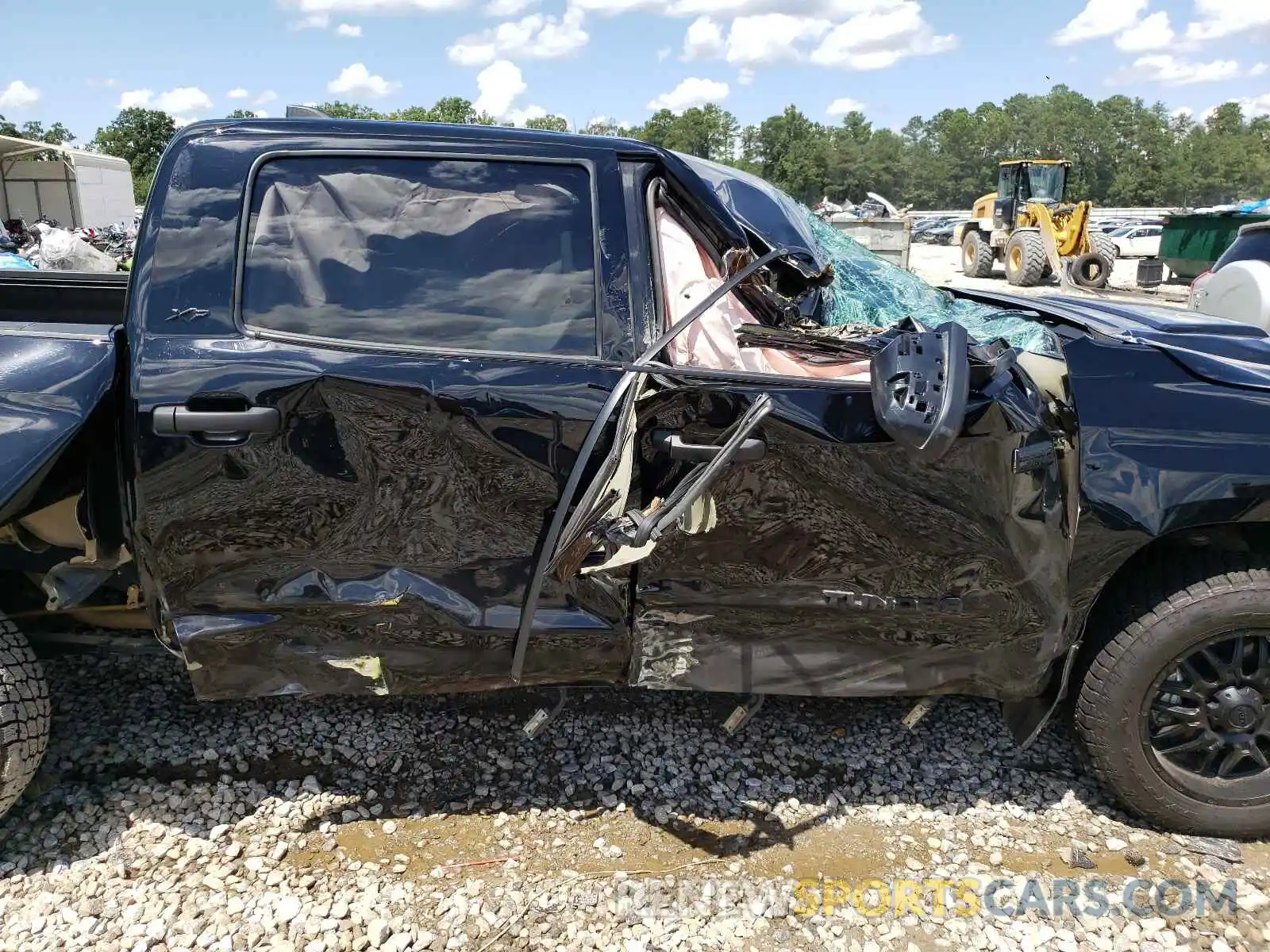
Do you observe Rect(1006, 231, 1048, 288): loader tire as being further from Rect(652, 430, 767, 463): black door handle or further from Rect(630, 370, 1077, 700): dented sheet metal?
Rect(652, 430, 767, 463): black door handle

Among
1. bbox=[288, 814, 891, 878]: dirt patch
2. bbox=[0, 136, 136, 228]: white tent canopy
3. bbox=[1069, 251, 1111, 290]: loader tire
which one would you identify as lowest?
bbox=[288, 814, 891, 878]: dirt patch

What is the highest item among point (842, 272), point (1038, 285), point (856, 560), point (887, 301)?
point (842, 272)

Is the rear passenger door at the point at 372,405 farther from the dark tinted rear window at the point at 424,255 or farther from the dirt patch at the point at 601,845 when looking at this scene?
the dirt patch at the point at 601,845

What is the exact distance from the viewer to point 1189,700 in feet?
8.64

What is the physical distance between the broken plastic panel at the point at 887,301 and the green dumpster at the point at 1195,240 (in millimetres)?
15141

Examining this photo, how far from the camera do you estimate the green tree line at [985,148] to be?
8044 centimetres

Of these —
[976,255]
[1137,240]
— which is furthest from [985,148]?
[976,255]

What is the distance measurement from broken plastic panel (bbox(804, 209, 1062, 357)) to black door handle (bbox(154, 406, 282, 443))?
2.22 m

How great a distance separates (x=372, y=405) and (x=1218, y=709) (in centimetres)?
253

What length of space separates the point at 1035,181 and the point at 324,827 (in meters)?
22.7

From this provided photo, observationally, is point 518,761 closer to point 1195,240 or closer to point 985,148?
point 1195,240

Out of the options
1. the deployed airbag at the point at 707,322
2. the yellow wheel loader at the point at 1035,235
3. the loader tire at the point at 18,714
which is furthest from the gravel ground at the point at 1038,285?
the loader tire at the point at 18,714

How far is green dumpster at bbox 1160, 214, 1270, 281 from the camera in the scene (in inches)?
684

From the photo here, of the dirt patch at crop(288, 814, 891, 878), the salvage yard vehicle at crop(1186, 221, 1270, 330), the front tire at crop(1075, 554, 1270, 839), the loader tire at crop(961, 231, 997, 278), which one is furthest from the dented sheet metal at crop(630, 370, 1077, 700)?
the loader tire at crop(961, 231, 997, 278)
